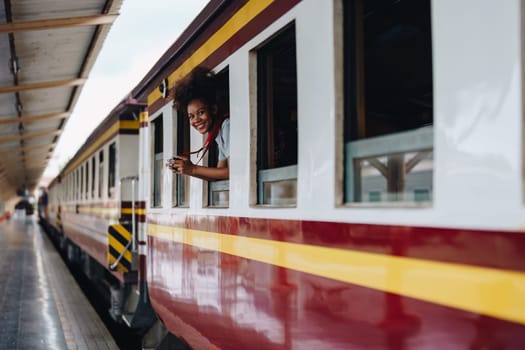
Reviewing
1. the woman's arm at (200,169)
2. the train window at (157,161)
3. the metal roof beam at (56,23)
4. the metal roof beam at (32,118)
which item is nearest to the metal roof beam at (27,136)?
the metal roof beam at (32,118)

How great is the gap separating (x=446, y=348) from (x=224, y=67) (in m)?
2.35

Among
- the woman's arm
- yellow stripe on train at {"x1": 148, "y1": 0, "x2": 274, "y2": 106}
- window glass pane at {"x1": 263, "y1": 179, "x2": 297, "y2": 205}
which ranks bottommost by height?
window glass pane at {"x1": 263, "y1": 179, "x2": 297, "y2": 205}

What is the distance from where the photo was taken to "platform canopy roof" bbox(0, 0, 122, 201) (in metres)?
8.08

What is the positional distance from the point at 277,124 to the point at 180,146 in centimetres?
135

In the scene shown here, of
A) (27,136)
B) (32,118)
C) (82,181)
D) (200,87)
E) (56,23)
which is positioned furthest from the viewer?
(27,136)

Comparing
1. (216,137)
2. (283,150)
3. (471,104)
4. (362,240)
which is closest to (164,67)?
(216,137)

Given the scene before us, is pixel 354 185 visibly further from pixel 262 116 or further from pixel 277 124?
pixel 277 124

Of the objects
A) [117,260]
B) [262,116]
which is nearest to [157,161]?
[117,260]

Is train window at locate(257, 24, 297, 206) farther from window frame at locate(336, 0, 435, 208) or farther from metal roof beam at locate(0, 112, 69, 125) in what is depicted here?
metal roof beam at locate(0, 112, 69, 125)

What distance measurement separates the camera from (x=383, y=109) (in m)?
3.22

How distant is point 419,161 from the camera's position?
6.58 ft

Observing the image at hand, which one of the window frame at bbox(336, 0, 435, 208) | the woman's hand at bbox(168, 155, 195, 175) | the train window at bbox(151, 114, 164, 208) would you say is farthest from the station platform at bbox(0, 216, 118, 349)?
the window frame at bbox(336, 0, 435, 208)

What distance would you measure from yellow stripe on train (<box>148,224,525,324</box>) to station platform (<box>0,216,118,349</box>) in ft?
14.0

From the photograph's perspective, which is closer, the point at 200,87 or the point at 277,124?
the point at 277,124
